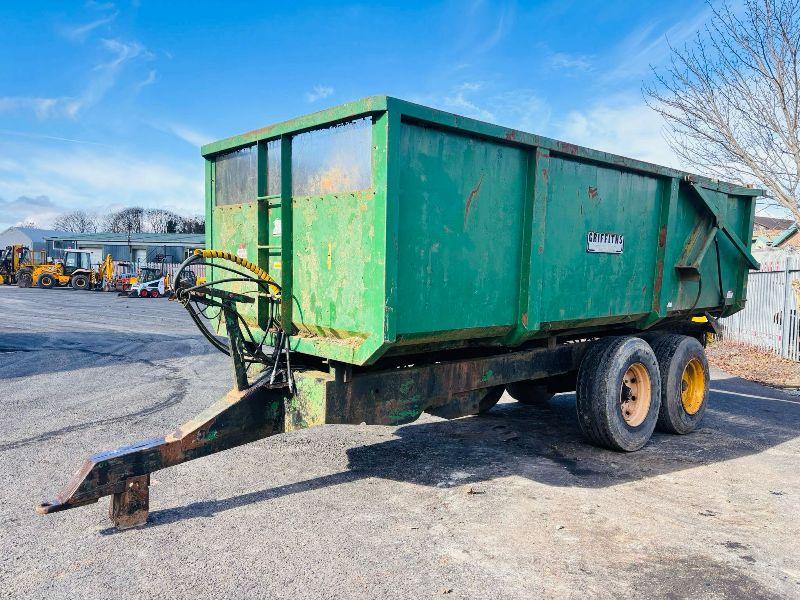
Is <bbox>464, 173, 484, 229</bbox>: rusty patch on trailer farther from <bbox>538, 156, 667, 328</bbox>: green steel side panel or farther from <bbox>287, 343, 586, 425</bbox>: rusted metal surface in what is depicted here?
<bbox>287, 343, 586, 425</bbox>: rusted metal surface

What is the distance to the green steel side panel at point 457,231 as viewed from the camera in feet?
12.4

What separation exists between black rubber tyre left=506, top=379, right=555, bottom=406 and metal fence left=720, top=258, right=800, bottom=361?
708cm

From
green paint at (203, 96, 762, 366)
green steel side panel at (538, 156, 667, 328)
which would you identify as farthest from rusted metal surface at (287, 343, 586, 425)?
green steel side panel at (538, 156, 667, 328)

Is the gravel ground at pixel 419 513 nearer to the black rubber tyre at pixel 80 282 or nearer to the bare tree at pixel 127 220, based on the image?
the black rubber tyre at pixel 80 282

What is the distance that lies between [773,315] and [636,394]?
27.5ft

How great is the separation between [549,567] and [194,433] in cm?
227

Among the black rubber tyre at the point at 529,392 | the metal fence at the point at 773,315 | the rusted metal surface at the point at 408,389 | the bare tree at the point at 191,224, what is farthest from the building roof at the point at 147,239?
the rusted metal surface at the point at 408,389

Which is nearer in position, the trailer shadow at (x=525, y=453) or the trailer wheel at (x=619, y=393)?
the trailer shadow at (x=525, y=453)

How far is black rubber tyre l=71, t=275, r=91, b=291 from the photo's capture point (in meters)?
33.2

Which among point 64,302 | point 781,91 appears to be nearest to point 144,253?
point 64,302

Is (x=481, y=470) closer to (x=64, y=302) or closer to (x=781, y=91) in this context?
(x=781, y=91)

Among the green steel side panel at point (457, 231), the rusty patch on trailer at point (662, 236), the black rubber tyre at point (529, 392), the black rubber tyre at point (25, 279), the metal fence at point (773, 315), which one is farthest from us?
the black rubber tyre at point (25, 279)

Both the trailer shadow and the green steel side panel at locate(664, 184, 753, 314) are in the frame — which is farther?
the green steel side panel at locate(664, 184, 753, 314)

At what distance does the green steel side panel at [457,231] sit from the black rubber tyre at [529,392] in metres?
1.96
